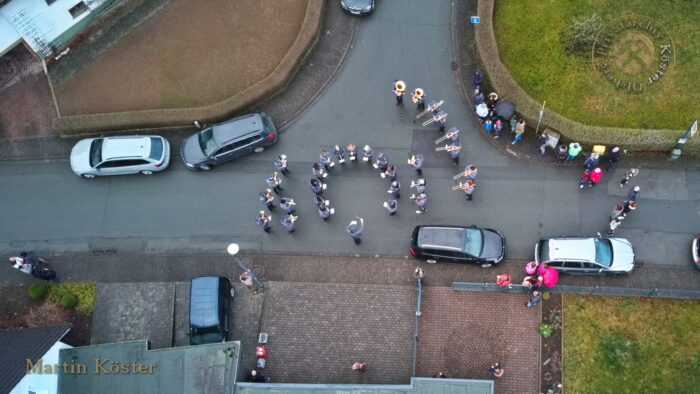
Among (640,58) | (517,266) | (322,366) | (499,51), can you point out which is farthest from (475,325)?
(640,58)

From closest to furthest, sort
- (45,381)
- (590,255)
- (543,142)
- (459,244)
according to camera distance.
Result: 1. (45,381)
2. (590,255)
3. (459,244)
4. (543,142)

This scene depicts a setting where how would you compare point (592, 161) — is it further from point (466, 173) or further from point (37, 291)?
point (37, 291)

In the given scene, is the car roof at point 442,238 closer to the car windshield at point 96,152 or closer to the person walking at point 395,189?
the person walking at point 395,189

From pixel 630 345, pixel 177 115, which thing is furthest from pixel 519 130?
pixel 177 115

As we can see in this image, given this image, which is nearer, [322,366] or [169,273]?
[322,366]

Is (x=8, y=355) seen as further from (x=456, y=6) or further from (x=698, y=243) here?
(x=698, y=243)
